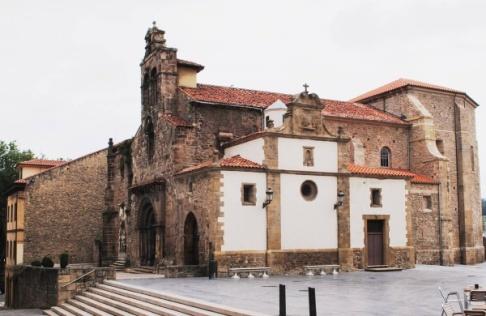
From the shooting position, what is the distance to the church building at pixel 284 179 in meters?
28.1

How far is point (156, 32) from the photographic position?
35.2 metres

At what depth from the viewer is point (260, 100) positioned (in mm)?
35531

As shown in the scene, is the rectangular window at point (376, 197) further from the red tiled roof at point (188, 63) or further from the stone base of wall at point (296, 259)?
the red tiled roof at point (188, 63)

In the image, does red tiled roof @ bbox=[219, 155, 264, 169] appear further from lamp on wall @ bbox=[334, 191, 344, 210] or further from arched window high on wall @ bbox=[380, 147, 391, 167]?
arched window high on wall @ bbox=[380, 147, 391, 167]

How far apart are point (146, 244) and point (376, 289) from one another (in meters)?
17.9

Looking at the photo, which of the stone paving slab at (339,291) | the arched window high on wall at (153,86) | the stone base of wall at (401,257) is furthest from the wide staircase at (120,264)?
the stone base of wall at (401,257)

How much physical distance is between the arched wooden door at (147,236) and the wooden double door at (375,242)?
1244 cm

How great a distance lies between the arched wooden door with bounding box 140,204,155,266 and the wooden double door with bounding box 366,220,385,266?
12.4 m

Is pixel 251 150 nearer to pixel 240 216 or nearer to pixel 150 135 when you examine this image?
pixel 240 216

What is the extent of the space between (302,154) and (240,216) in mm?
4877

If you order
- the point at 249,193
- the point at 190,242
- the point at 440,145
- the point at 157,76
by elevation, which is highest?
the point at 157,76

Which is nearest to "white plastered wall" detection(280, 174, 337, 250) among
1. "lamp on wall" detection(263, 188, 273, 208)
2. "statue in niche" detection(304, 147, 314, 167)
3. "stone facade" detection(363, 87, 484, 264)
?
"statue in niche" detection(304, 147, 314, 167)

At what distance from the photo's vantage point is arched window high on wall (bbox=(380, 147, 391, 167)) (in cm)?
3891

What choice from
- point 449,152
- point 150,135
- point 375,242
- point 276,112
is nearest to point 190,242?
point 150,135
